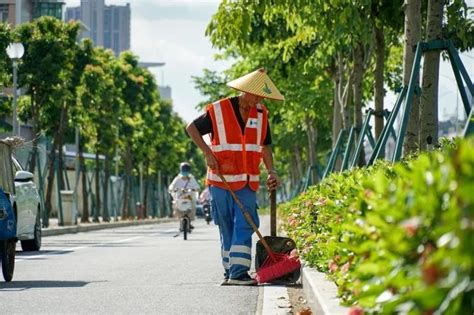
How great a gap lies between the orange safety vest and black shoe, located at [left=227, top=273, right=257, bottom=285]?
0.84m

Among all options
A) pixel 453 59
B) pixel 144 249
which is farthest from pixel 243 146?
pixel 144 249

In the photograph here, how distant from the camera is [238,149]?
12.6m

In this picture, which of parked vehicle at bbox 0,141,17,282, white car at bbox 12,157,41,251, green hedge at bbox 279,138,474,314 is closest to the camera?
green hedge at bbox 279,138,474,314

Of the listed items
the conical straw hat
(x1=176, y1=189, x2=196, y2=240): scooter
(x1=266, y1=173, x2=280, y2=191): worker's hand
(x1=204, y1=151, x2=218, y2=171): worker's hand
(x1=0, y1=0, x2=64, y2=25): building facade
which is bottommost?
(x1=176, y1=189, x2=196, y2=240): scooter

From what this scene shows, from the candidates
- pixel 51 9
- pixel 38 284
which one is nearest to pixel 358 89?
pixel 38 284

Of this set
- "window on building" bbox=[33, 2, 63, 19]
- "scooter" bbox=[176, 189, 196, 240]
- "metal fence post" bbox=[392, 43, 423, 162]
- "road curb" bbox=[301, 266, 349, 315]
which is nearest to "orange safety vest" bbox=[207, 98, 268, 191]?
"metal fence post" bbox=[392, 43, 423, 162]

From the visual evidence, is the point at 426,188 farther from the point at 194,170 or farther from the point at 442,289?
the point at 194,170

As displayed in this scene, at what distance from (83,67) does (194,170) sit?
74.4 m

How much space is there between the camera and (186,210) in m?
30.8

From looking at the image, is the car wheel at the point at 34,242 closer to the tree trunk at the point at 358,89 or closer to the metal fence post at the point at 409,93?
the tree trunk at the point at 358,89

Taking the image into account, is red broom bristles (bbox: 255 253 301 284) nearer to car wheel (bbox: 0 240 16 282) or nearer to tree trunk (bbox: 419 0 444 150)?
tree trunk (bbox: 419 0 444 150)

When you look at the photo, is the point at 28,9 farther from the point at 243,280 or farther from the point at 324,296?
the point at 324,296

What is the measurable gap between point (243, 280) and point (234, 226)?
0.54m

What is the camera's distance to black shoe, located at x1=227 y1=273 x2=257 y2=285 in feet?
41.8
